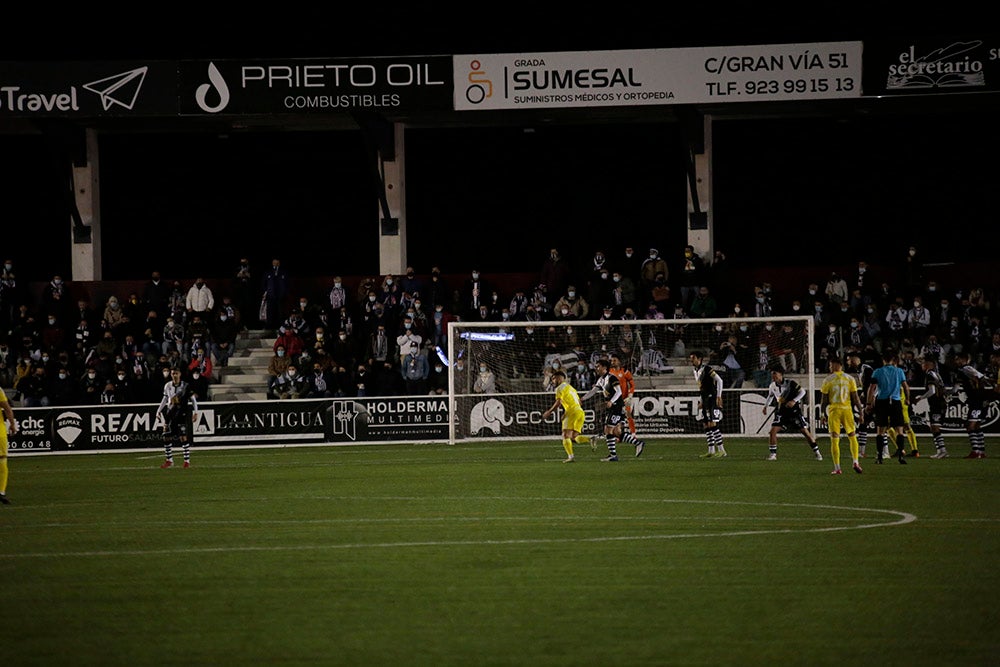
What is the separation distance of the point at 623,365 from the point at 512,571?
19787 mm

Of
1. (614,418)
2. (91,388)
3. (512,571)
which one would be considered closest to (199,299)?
(91,388)

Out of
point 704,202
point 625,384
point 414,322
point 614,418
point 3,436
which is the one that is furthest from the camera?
point 704,202

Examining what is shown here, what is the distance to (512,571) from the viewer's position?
37.1 feet

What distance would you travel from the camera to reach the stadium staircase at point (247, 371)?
34062mm

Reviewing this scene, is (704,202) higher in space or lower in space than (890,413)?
higher

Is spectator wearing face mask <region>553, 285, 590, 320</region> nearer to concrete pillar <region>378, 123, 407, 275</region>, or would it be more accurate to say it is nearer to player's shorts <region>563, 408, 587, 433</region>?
concrete pillar <region>378, 123, 407, 275</region>

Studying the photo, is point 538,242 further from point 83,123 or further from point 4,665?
point 4,665

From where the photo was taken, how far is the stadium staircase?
112ft

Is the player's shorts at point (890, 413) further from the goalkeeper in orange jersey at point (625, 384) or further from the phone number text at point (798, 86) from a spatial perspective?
the phone number text at point (798, 86)

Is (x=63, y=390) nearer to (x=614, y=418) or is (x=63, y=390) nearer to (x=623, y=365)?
(x=623, y=365)

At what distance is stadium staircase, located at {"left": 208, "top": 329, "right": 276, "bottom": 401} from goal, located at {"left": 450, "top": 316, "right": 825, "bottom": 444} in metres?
6.37

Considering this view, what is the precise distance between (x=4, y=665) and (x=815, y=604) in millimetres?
5637

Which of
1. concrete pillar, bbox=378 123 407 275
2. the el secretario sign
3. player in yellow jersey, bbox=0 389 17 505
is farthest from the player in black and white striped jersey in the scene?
concrete pillar, bbox=378 123 407 275

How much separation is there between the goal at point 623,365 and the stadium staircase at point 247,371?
6371 mm
